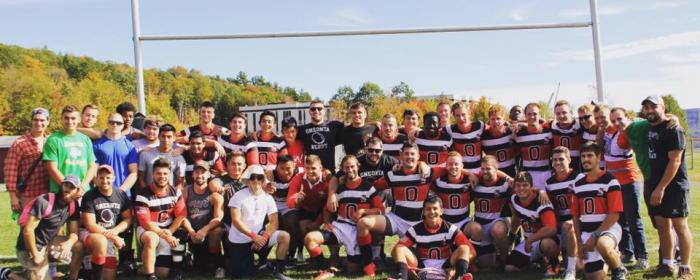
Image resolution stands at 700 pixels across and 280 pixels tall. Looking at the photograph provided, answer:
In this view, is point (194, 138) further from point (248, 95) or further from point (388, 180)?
Result: point (248, 95)

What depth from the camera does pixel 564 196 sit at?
18.2 feet

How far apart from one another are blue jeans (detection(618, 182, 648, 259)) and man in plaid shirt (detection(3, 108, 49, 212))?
594cm

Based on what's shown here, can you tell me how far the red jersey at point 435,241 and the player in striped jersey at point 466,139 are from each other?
1.21 meters

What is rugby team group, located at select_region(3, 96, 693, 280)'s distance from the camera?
5172 mm

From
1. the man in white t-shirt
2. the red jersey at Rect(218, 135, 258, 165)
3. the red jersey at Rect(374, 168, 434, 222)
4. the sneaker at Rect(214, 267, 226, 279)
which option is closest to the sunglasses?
the man in white t-shirt

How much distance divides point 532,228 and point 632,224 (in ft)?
3.85

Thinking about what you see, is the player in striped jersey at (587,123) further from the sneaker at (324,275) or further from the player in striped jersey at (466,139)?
the sneaker at (324,275)

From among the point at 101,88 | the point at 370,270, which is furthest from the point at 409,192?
the point at 101,88

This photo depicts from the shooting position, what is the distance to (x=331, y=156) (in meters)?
6.80

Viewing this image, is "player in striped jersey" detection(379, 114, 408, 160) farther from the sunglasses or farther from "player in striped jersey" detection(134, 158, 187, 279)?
"player in striped jersey" detection(134, 158, 187, 279)

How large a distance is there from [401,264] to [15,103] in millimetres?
61003

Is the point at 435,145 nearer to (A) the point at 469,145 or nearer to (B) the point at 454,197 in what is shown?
(A) the point at 469,145

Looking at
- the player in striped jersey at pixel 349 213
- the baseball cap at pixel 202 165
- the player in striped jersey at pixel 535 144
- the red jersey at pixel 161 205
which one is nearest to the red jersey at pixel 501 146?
the player in striped jersey at pixel 535 144

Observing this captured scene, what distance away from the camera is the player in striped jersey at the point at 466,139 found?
639 centimetres
